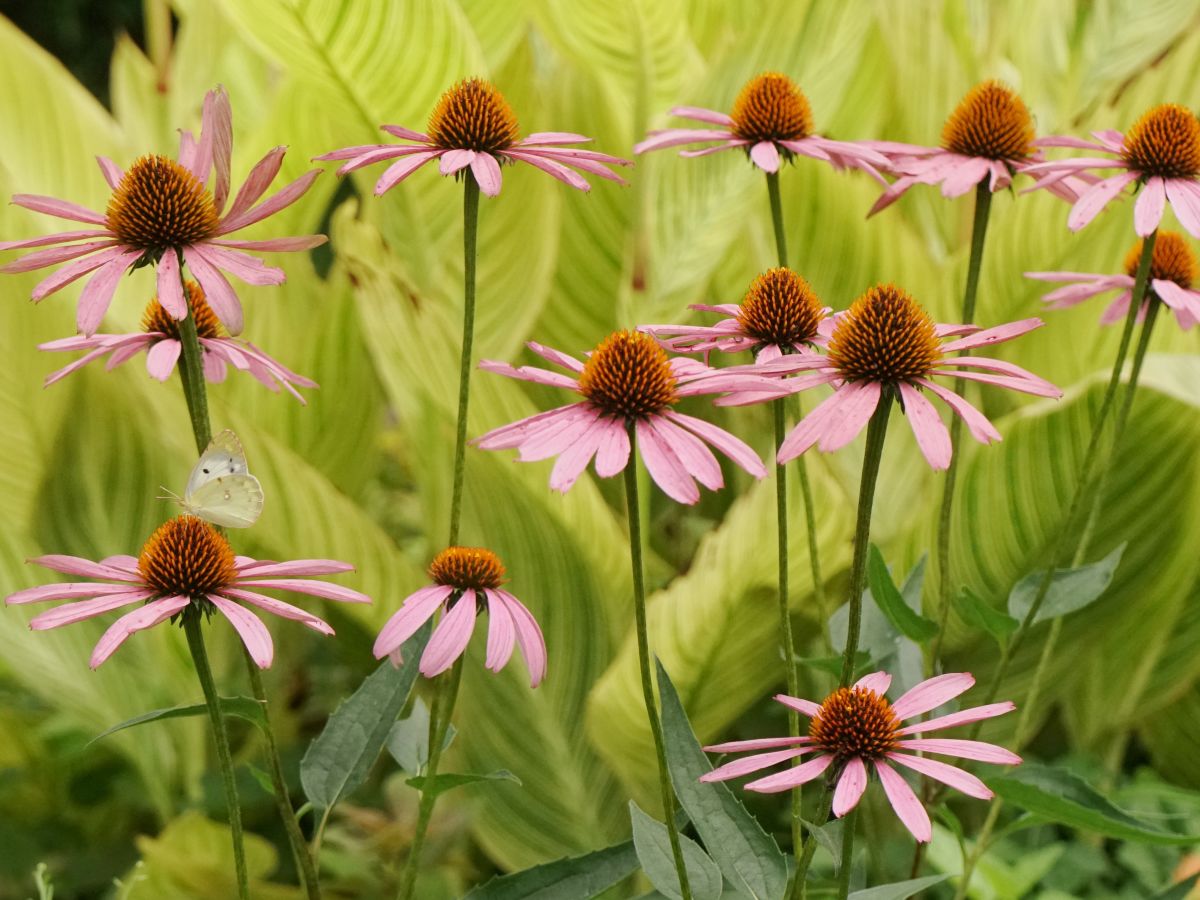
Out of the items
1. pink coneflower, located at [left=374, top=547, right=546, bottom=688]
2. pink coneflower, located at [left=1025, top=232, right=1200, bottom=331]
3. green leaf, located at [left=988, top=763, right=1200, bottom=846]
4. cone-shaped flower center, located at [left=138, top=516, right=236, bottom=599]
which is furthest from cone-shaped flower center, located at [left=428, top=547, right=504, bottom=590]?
pink coneflower, located at [left=1025, top=232, right=1200, bottom=331]

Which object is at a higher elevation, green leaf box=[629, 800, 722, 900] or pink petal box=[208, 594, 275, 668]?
pink petal box=[208, 594, 275, 668]

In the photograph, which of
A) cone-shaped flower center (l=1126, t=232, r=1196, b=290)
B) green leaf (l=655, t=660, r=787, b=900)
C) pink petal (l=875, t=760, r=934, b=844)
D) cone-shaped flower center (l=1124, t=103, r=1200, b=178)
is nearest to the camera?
pink petal (l=875, t=760, r=934, b=844)

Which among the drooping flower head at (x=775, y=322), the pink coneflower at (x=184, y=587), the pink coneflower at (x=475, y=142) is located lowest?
the pink coneflower at (x=184, y=587)

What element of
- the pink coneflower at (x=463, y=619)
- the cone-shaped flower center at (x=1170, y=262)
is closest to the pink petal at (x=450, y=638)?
the pink coneflower at (x=463, y=619)

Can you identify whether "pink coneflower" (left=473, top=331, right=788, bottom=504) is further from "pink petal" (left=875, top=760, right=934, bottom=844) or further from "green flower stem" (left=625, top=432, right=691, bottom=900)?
"pink petal" (left=875, top=760, right=934, bottom=844)

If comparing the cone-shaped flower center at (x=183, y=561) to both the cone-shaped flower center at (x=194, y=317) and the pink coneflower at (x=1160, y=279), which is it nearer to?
the cone-shaped flower center at (x=194, y=317)

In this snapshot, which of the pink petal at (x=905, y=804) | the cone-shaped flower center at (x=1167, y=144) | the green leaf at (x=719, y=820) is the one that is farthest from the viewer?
the cone-shaped flower center at (x=1167, y=144)
